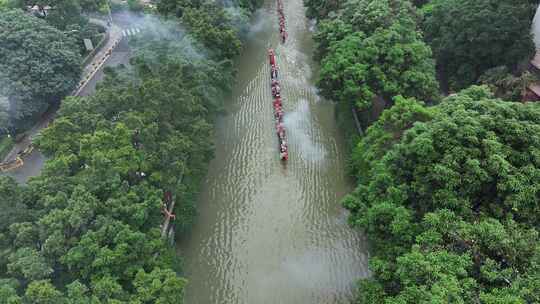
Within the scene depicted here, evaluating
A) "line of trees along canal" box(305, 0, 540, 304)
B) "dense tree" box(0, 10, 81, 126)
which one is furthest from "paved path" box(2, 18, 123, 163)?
"line of trees along canal" box(305, 0, 540, 304)

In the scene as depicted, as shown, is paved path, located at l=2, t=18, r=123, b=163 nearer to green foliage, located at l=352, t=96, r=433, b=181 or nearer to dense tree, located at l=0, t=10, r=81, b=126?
dense tree, located at l=0, t=10, r=81, b=126

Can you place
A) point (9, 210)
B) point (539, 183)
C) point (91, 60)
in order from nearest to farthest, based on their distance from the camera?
point (539, 183)
point (9, 210)
point (91, 60)

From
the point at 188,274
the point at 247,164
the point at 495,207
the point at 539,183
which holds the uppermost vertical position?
the point at 539,183

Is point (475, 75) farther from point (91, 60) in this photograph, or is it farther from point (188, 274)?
point (91, 60)

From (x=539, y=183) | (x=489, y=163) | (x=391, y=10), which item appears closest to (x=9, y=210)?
(x=489, y=163)

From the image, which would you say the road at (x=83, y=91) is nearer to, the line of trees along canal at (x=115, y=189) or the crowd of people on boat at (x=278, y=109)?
the line of trees along canal at (x=115, y=189)

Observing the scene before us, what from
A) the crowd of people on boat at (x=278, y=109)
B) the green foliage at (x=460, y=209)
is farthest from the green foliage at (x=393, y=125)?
the crowd of people on boat at (x=278, y=109)
